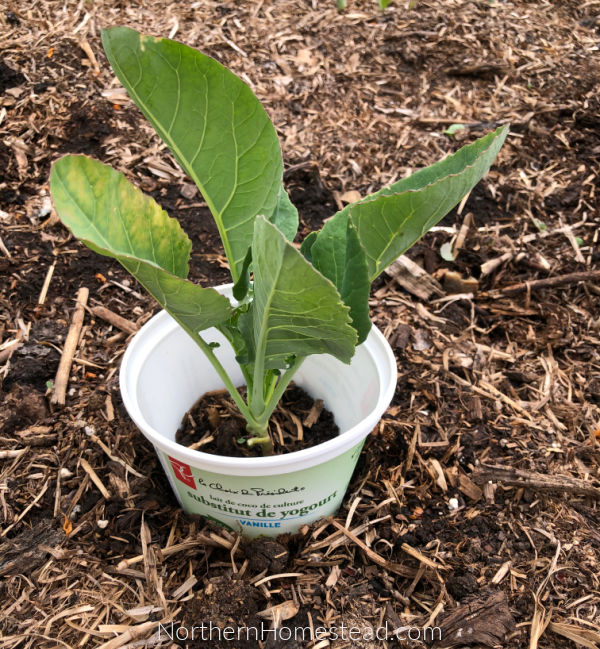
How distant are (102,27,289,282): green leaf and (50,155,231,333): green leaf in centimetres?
11

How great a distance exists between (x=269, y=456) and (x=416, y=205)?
1.72 ft

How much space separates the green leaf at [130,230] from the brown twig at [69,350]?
2.17 feet

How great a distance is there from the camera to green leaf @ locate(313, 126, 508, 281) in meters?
0.88

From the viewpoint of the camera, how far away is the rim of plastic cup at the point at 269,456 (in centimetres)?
106

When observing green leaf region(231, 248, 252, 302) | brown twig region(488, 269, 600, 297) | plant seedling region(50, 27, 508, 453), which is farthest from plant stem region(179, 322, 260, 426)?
brown twig region(488, 269, 600, 297)

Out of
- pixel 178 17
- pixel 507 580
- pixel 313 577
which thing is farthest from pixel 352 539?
pixel 178 17

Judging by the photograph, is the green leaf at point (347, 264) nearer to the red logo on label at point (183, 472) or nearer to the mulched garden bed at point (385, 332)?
the red logo on label at point (183, 472)

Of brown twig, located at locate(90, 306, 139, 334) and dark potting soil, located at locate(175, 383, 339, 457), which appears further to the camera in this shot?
brown twig, located at locate(90, 306, 139, 334)

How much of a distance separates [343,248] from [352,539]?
2.21 feet

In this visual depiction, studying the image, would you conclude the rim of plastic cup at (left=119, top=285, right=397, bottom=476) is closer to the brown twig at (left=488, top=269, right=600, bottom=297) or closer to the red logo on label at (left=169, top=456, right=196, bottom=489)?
the red logo on label at (left=169, top=456, right=196, bottom=489)

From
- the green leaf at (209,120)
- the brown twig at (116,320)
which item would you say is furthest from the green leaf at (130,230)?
the brown twig at (116,320)

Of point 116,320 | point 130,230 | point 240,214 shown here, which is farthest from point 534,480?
point 116,320

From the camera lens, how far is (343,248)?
3.25ft

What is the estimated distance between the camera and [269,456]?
1132 mm
